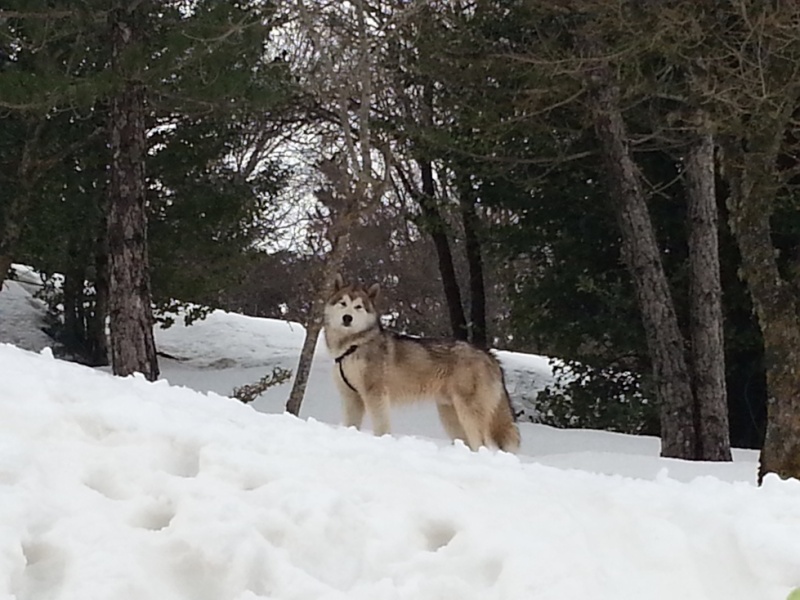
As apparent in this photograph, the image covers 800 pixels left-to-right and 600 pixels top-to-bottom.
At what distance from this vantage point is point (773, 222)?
486 inches

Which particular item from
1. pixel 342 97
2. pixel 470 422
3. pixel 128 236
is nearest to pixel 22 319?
pixel 128 236

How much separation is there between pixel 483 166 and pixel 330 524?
1073 cm

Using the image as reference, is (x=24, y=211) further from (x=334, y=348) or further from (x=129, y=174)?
(x=334, y=348)

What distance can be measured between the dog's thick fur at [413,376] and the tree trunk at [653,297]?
2.37m

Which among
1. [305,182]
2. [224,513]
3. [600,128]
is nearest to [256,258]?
[305,182]

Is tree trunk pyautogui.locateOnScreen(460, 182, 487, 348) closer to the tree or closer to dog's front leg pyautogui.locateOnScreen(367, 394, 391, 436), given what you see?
the tree

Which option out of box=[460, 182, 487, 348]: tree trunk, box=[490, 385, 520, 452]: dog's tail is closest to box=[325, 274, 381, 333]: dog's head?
box=[490, 385, 520, 452]: dog's tail

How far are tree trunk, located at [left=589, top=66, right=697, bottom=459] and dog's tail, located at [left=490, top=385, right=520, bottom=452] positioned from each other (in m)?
2.36

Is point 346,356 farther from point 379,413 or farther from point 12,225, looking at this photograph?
point 12,225

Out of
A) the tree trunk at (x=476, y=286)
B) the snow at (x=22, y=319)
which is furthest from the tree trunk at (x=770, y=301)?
the snow at (x=22, y=319)

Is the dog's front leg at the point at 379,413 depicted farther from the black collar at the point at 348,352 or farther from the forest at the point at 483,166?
the forest at the point at 483,166

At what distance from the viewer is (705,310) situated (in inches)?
417

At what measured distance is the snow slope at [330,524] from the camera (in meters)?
2.76

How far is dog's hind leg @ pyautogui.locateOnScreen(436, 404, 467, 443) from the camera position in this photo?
9.02 metres
